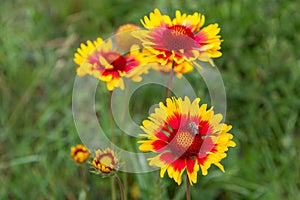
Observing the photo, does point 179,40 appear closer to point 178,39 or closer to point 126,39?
point 178,39

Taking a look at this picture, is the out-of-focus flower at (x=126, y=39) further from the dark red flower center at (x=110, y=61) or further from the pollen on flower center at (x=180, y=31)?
the pollen on flower center at (x=180, y=31)

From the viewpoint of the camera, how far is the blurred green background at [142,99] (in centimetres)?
173

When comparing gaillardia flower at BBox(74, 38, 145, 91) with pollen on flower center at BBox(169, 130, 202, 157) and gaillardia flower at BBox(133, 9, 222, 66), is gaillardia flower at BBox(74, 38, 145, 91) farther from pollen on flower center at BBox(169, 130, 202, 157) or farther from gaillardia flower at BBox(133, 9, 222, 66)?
pollen on flower center at BBox(169, 130, 202, 157)

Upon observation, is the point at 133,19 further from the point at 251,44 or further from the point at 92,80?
the point at 251,44

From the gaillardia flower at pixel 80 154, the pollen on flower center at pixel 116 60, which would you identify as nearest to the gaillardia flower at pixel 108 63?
the pollen on flower center at pixel 116 60

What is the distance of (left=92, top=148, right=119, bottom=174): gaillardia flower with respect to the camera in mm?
1134

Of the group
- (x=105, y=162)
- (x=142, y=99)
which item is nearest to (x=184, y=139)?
(x=105, y=162)

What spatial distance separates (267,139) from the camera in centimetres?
188

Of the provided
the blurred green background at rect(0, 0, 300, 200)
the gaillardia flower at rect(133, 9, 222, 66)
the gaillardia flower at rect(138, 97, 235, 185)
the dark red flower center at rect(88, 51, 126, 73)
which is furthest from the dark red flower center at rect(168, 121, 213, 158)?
the blurred green background at rect(0, 0, 300, 200)

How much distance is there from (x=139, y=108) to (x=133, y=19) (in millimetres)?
480

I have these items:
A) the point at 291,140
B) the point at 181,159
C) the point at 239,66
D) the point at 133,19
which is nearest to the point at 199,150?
the point at 181,159

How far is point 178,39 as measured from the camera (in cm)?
120

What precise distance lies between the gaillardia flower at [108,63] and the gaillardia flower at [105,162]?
0.58 ft

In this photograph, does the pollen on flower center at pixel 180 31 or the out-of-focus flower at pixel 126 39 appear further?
the out-of-focus flower at pixel 126 39
